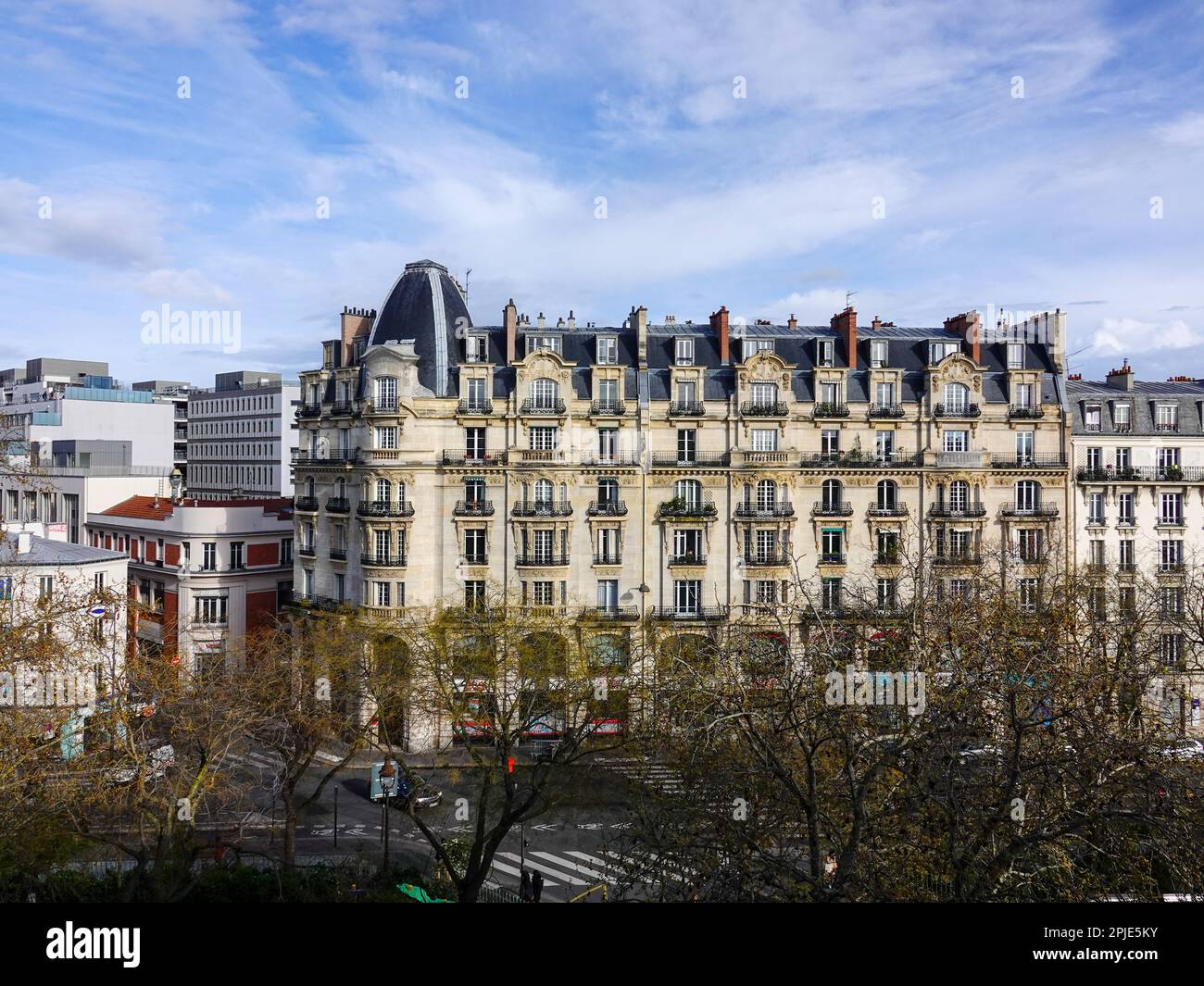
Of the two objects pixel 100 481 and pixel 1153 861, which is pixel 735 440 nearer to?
pixel 1153 861

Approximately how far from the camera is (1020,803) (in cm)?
1433

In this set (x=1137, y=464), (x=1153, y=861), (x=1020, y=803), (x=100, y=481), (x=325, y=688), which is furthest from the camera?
(x=100, y=481)

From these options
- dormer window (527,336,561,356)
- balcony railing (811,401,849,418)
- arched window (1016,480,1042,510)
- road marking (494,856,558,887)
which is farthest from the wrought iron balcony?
road marking (494,856,558,887)

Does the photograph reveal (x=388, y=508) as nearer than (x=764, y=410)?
Yes

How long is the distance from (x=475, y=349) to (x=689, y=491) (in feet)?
48.5

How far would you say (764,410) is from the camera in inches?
1890

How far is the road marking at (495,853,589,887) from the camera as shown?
30.9 metres

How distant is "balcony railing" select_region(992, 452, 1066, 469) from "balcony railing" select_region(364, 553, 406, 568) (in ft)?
114

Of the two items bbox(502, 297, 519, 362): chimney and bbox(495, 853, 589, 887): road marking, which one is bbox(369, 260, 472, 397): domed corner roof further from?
bbox(495, 853, 589, 887): road marking

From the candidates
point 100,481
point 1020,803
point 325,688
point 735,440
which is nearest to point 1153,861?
point 1020,803

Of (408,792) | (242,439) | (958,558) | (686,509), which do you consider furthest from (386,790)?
(242,439)

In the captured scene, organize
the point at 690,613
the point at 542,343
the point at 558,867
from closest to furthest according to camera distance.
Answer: the point at 558,867 < the point at 690,613 < the point at 542,343

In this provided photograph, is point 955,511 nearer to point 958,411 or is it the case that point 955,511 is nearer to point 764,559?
point 958,411
